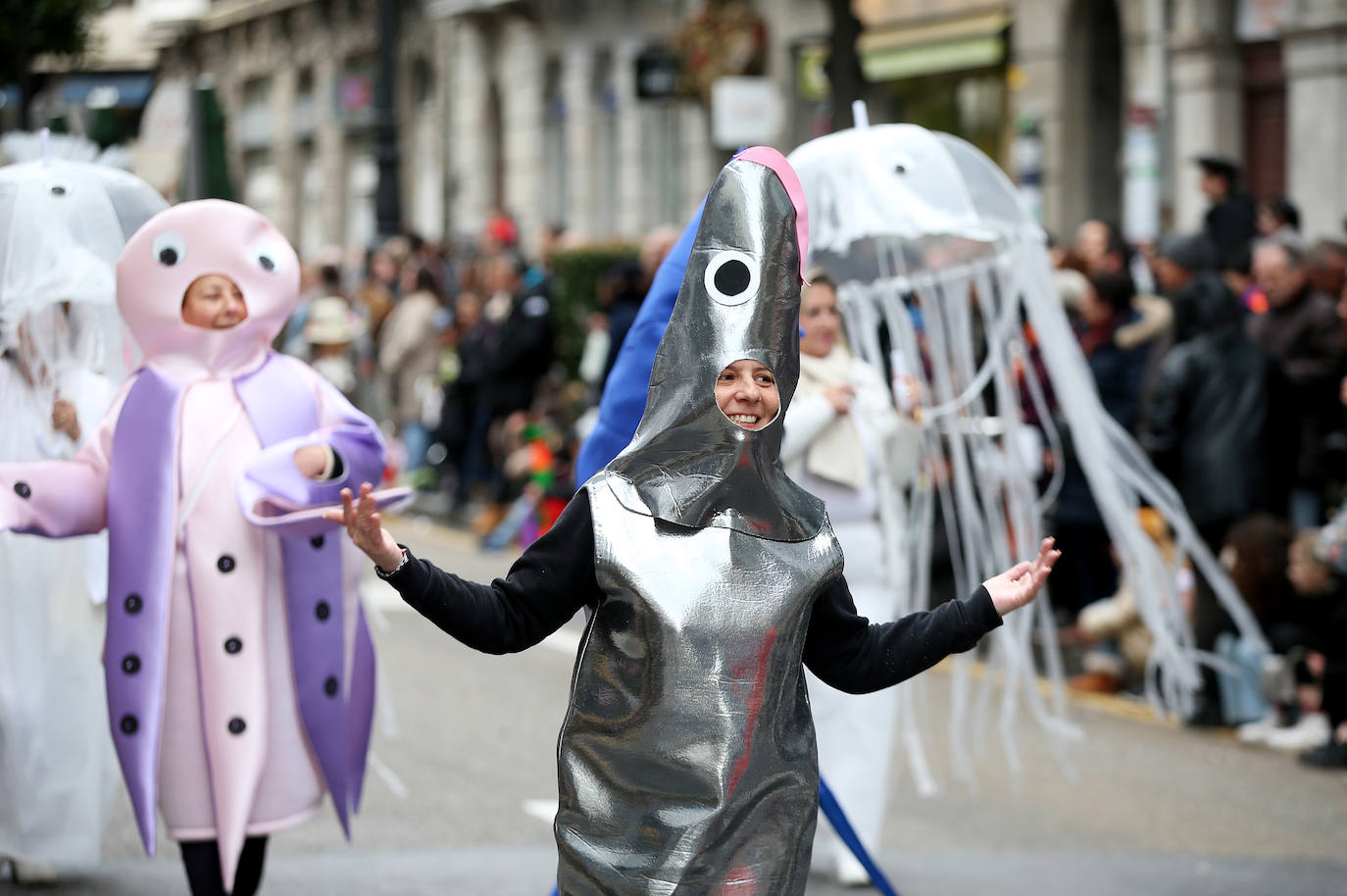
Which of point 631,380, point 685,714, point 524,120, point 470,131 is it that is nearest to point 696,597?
point 685,714

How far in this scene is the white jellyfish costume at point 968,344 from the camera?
6.03 meters

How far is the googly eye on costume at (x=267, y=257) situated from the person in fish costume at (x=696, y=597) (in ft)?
5.71

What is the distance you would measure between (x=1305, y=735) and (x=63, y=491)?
17.0 ft

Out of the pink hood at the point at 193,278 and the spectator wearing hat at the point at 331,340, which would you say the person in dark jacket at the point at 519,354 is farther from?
the pink hood at the point at 193,278

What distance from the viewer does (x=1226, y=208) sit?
1049 cm

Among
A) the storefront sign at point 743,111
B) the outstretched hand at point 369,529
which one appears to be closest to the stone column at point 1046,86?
the storefront sign at point 743,111

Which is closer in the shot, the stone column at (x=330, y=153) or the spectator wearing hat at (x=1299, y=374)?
the spectator wearing hat at (x=1299, y=374)

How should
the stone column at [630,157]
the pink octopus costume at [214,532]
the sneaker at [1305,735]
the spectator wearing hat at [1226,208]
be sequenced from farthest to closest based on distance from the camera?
the stone column at [630,157] < the spectator wearing hat at [1226,208] < the sneaker at [1305,735] < the pink octopus costume at [214,532]

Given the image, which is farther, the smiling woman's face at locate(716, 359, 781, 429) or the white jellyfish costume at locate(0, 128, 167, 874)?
the white jellyfish costume at locate(0, 128, 167, 874)

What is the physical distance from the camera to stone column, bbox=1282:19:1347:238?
14.8m

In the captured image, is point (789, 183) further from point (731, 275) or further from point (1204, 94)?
point (1204, 94)

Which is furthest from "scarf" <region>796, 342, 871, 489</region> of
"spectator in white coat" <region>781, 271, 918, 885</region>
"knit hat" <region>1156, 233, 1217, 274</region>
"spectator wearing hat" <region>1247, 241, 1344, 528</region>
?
"knit hat" <region>1156, 233, 1217, 274</region>

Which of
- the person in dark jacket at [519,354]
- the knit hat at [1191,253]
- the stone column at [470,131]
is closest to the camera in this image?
the knit hat at [1191,253]

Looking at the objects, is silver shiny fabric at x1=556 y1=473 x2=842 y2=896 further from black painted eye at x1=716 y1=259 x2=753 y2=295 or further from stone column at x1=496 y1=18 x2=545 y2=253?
stone column at x1=496 y1=18 x2=545 y2=253
